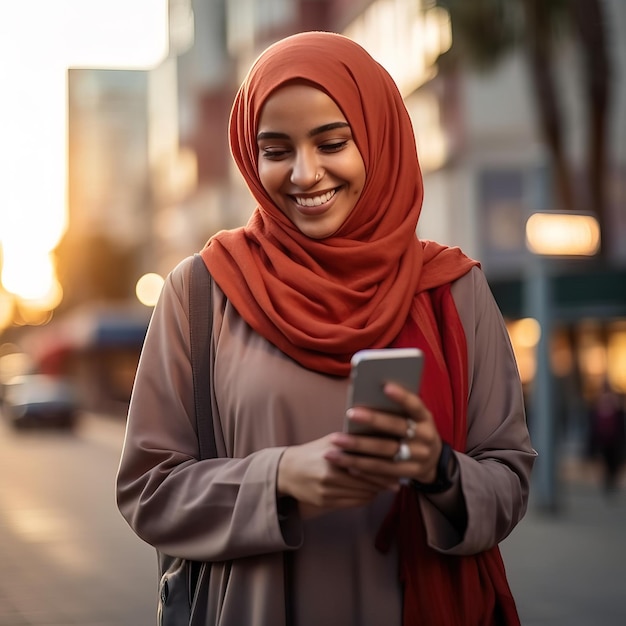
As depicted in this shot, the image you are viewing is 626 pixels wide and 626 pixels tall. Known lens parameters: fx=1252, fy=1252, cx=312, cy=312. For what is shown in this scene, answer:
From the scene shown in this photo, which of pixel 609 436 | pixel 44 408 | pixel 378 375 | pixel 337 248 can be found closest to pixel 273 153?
pixel 337 248

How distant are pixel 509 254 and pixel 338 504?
91.9 feet

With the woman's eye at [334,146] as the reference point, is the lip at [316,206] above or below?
below

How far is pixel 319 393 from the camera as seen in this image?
2.22 metres

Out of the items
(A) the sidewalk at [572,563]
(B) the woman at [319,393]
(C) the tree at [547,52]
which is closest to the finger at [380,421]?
(B) the woman at [319,393]

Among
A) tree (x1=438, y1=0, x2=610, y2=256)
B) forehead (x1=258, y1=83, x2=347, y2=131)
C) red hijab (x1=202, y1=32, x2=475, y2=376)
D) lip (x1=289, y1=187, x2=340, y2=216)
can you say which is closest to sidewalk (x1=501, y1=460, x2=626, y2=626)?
tree (x1=438, y1=0, x2=610, y2=256)

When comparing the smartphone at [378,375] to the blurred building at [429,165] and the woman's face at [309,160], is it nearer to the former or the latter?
the woman's face at [309,160]

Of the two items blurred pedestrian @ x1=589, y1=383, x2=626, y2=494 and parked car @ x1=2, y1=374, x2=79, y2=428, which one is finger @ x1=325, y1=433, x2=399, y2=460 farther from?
parked car @ x1=2, y1=374, x2=79, y2=428

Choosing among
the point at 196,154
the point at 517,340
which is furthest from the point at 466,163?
the point at 196,154

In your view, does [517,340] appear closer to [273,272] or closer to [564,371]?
[564,371]

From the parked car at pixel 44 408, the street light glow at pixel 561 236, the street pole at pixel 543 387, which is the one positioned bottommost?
the parked car at pixel 44 408

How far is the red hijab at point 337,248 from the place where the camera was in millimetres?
2213

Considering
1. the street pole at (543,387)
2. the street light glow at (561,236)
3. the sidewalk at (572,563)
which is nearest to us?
the sidewalk at (572,563)

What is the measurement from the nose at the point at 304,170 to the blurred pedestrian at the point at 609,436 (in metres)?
15.3

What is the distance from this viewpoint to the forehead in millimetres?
2203
